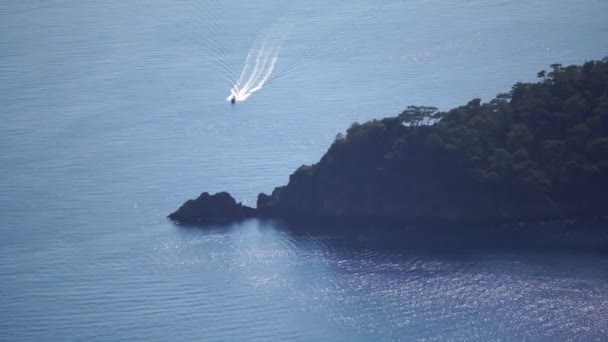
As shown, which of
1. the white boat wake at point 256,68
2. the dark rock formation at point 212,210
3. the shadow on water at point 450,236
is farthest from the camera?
the white boat wake at point 256,68

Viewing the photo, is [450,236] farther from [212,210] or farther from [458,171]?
[212,210]

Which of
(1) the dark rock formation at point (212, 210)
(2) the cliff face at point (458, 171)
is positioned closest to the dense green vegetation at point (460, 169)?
(2) the cliff face at point (458, 171)

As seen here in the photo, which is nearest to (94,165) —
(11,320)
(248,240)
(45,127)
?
(45,127)

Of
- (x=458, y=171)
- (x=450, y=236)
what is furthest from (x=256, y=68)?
(x=450, y=236)

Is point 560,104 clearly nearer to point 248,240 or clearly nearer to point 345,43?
point 248,240

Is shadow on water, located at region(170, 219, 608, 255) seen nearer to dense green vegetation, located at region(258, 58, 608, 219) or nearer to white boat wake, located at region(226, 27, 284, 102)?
dense green vegetation, located at region(258, 58, 608, 219)

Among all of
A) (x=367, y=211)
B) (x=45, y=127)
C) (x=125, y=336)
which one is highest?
(x=45, y=127)

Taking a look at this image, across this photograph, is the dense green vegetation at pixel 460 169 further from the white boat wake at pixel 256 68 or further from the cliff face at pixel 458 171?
the white boat wake at pixel 256 68
